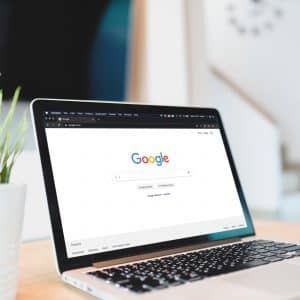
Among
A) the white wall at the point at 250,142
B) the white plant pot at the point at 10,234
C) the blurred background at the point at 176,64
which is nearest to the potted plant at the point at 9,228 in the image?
the white plant pot at the point at 10,234

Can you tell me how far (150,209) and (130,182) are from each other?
6cm

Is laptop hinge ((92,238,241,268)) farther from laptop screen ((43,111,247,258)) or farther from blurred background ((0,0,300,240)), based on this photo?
blurred background ((0,0,300,240))

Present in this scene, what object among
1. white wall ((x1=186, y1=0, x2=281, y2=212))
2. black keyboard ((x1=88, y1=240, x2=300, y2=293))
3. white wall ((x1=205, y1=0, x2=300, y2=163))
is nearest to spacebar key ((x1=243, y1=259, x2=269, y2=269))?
black keyboard ((x1=88, y1=240, x2=300, y2=293))

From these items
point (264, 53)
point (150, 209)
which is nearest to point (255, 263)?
point (150, 209)

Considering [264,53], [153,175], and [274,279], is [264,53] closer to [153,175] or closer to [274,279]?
[153,175]

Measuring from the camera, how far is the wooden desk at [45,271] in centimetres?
52

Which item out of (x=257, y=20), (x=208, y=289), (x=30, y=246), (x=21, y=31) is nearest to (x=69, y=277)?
(x=208, y=289)

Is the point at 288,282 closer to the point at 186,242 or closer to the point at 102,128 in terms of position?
the point at 186,242

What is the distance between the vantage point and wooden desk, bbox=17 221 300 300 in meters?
0.52

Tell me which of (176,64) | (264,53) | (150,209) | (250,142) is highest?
(264,53)

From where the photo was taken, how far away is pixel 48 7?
143 cm

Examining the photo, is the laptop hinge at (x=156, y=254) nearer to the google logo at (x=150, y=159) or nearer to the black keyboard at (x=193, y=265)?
the black keyboard at (x=193, y=265)

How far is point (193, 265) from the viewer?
0.58 meters

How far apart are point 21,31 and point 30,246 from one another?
2.54ft
